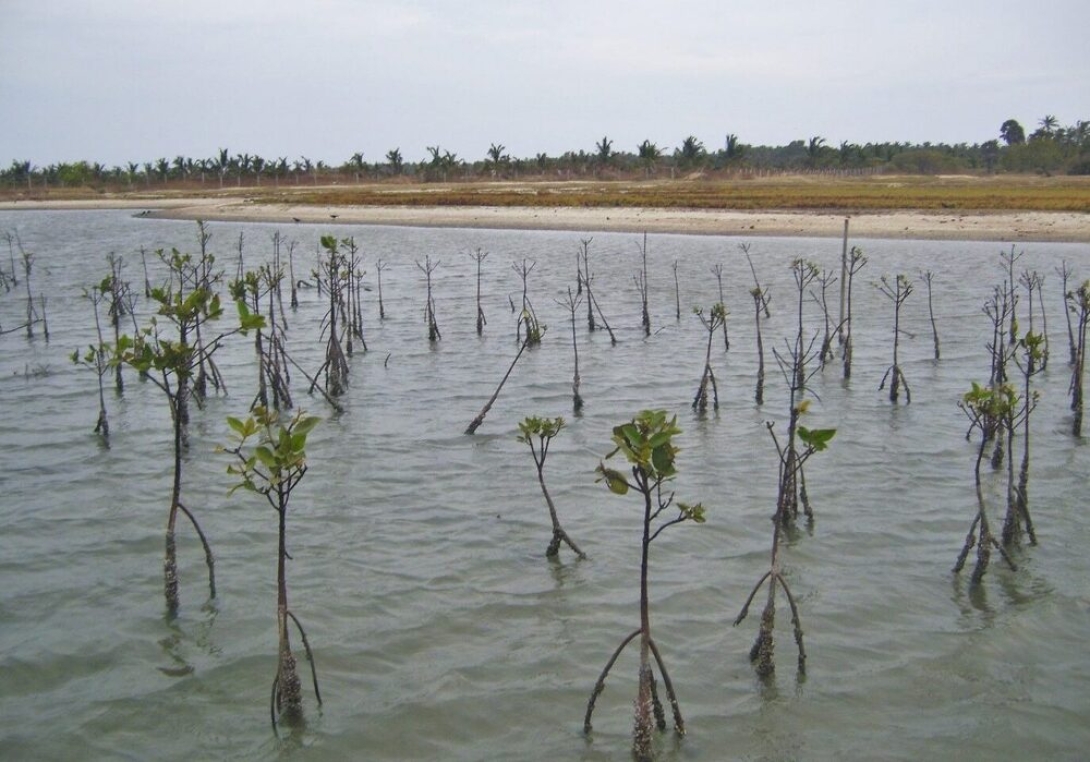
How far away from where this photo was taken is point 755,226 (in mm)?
43062

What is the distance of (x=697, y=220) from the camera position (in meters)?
45.9

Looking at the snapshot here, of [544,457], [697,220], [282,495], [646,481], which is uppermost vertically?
[697,220]

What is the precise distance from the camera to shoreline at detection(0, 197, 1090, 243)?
128ft

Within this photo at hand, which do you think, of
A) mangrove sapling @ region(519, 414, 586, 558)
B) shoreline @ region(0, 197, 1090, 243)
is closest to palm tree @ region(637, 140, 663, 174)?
shoreline @ region(0, 197, 1090, 243)

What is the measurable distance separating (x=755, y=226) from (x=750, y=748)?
38.9 meters

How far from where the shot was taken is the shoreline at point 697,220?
1533 inches

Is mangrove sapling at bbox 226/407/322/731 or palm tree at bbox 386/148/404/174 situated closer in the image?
mangrove sapling at bbox 226/407/322/731

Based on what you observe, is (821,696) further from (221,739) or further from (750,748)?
(221,739)

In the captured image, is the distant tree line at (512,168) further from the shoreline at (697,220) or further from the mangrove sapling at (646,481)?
the mangrove sapling at (646,481)

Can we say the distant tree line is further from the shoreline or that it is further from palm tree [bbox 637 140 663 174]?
the shoreline

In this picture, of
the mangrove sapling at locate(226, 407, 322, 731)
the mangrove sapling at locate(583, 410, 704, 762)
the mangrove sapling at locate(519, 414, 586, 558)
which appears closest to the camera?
the mangrove sapling at locate(583, 410, 704, 762)

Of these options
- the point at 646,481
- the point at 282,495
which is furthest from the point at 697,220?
the point at 646,481

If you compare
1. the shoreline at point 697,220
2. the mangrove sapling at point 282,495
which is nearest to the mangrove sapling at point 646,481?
the mangrove sapling at point 282,495

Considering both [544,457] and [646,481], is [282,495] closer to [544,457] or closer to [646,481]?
[646,481]
